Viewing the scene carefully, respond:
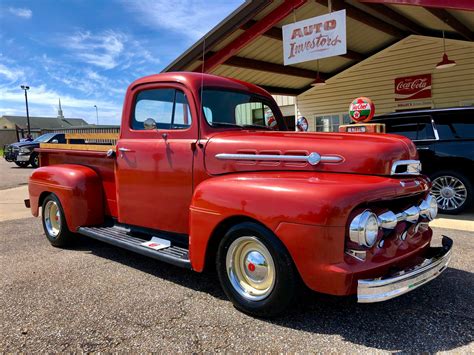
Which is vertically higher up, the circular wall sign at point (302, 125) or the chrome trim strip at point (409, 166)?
the circular wall sign at point (302, 125)

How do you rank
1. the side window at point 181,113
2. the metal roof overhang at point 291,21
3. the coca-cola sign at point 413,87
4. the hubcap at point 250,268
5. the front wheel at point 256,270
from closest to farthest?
the front wheel at point 256,270
the hubcap at point 250,268
the side window at point 181,113
the metal roof overhang at point 291,21
the coca-cola sign at point 413,87

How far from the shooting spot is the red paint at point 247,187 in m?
2.53

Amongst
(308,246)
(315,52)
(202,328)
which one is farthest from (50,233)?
(315,52)

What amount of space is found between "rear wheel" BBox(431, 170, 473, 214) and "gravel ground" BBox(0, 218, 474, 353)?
9.15ft

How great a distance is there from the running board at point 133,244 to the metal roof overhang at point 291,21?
214 inches

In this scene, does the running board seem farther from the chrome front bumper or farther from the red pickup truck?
the chrome front bumper

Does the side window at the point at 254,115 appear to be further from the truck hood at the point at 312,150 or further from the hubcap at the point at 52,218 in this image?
the hubcap at the point at 52,218

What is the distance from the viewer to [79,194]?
4551 millimetres

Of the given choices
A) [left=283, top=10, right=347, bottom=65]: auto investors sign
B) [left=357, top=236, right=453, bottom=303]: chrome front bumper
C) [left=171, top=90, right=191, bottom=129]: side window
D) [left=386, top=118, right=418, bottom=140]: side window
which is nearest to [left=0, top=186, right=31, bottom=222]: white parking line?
[left=171, top=90, right=191, bottom=129]: side window

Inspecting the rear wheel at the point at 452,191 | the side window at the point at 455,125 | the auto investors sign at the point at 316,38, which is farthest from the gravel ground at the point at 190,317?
the auto investors sign at the point at 316,38

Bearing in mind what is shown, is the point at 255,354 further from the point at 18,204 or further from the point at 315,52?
the point at 18,204

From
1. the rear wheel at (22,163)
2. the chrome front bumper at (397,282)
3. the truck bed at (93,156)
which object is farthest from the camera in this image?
the rear wheel at (22,163)

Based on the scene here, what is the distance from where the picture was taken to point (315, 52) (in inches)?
298

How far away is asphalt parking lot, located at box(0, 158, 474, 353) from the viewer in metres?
2.59
